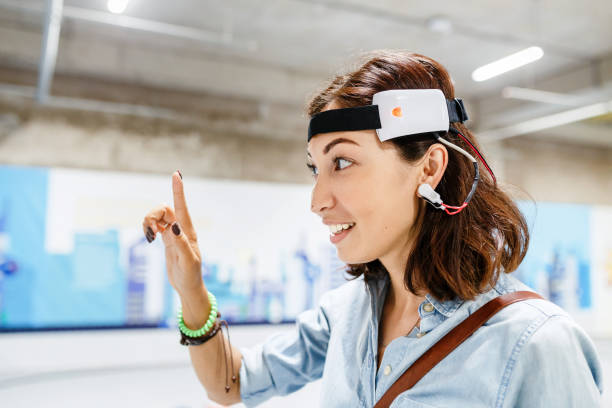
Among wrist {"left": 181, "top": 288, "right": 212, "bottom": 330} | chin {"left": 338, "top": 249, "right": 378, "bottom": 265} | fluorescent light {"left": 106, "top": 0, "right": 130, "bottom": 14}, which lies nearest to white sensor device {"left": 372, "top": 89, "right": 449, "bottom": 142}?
chin {"left": 338, "top": 249, "right": 378, "bottom": 265}

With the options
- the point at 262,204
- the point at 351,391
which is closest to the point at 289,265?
the point at 262,204

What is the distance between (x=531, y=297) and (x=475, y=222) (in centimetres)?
19

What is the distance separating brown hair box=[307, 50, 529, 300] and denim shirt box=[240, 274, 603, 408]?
0.15ft

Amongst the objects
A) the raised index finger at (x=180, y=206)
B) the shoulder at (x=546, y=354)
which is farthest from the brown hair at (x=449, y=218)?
the raised index finger at (x=180, y=206)

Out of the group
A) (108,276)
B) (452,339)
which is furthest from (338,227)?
(108,276)

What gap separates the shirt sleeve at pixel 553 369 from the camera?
813 millimetres

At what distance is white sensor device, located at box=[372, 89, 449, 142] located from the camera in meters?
1.02

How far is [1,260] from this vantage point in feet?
17.2

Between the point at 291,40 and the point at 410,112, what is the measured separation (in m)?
5.17

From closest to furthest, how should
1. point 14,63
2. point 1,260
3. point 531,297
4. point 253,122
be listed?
point 531,297, point 1,260, point 14,63, point 253,122

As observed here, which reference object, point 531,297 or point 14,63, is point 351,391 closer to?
point 531,297

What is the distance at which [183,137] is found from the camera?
6.43 m

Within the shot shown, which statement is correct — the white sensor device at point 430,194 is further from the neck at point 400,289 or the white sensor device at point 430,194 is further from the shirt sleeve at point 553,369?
the shirt sleeve at point 553,369

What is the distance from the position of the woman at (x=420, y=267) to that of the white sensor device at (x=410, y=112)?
1.0 inches
